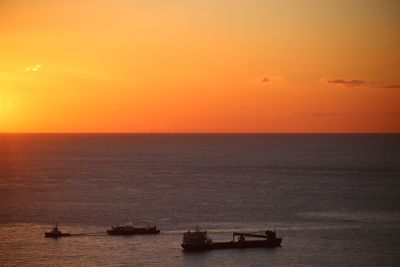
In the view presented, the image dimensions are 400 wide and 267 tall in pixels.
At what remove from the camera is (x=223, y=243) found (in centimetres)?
7656

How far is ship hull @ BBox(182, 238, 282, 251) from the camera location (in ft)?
242

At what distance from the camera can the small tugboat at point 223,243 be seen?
73.9 metres

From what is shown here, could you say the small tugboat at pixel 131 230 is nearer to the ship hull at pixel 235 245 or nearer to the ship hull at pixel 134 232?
the ship hull at pixel 134 232

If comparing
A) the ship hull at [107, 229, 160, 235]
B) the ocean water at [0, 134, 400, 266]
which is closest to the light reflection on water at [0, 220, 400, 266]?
the ocean water at [0, 134, 400, 266]

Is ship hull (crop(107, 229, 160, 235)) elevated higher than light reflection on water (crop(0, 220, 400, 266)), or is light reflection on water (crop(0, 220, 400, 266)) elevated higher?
ship hull (crop(107, 229, 160, 235))

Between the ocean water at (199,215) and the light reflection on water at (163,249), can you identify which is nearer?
the light reflection on water at (163,249)

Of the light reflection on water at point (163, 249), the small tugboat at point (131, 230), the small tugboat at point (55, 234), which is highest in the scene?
the small tugboat at point (131, 230)

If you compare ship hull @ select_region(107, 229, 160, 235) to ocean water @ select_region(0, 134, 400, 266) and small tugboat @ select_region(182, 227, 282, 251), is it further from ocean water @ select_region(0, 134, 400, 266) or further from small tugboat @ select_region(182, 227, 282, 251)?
small tugboat @ select_region(182, 227, 282, 251)

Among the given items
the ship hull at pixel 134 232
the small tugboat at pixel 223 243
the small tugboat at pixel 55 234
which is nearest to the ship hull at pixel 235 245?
the small tugboat at pixel 223 243

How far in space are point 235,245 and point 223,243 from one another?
146 centimetres

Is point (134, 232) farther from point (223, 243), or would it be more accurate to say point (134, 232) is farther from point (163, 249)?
point (223, 243)

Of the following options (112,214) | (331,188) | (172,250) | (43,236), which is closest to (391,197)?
(331,188)

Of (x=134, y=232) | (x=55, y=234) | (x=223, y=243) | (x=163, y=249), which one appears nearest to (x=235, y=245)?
(x=223, y=243)

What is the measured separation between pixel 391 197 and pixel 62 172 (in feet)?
306
